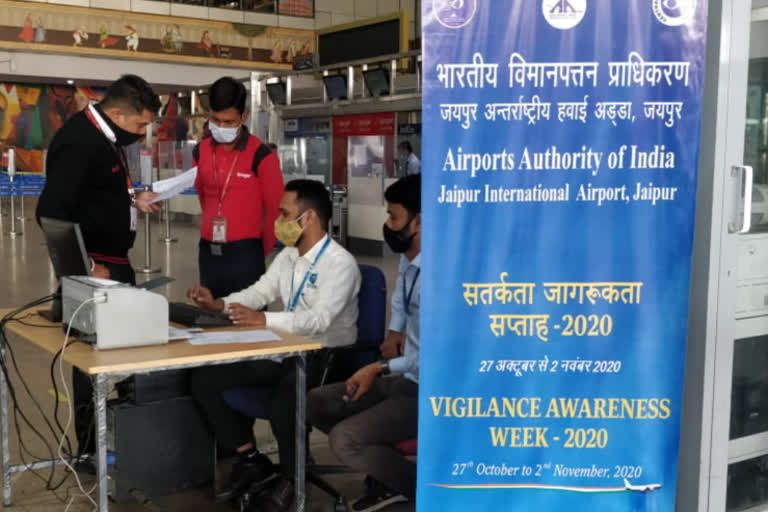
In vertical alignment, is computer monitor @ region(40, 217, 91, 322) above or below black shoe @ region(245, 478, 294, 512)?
above

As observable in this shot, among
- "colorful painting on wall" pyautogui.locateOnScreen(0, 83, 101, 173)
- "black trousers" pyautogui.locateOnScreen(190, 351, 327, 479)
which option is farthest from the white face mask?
"colorful painting on wall" pyautogui.locateOnScreen(0, 83, 101, 173)

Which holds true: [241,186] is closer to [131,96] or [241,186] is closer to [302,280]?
[131,96]

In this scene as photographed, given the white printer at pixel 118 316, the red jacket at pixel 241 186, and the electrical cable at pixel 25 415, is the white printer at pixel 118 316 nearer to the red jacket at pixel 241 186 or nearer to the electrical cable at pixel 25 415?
the electrical cable at pixel 25 415

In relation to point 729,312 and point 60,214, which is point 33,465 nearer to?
point 60,214

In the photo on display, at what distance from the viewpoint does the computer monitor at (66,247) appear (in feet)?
8.64

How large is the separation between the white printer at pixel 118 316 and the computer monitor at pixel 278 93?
9.90 metres

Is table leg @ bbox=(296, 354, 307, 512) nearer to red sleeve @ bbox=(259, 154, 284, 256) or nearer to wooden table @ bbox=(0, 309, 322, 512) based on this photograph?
wooden table @ bbox=(0, 309, 322, 512)

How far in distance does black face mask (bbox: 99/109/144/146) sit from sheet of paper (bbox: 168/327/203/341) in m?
0.90

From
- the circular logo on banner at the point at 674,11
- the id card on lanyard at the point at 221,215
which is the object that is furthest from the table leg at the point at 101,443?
the circular logo on banner at the point at 674,11

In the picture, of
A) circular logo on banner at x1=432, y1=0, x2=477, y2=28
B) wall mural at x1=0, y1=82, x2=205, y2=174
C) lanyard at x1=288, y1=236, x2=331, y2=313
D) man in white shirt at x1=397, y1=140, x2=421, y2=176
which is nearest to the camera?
circular logo on banner at x1=432, y1=0, x2=477, y2=28

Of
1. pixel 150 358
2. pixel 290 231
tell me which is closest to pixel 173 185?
pixel 290 231

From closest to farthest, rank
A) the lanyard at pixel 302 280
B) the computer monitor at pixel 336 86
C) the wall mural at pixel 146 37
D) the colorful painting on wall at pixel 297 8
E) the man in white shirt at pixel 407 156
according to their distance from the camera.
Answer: the lanyard at pixel 302 280
the man in white shirt at pixel 407 156
the computer monitor at pixel 336 86
the wall mural at pixel 146 37
the colorful painting on wall at pixel 297 8

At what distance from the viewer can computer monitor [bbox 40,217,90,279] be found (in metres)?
2.63

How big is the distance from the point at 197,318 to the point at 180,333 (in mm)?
153
